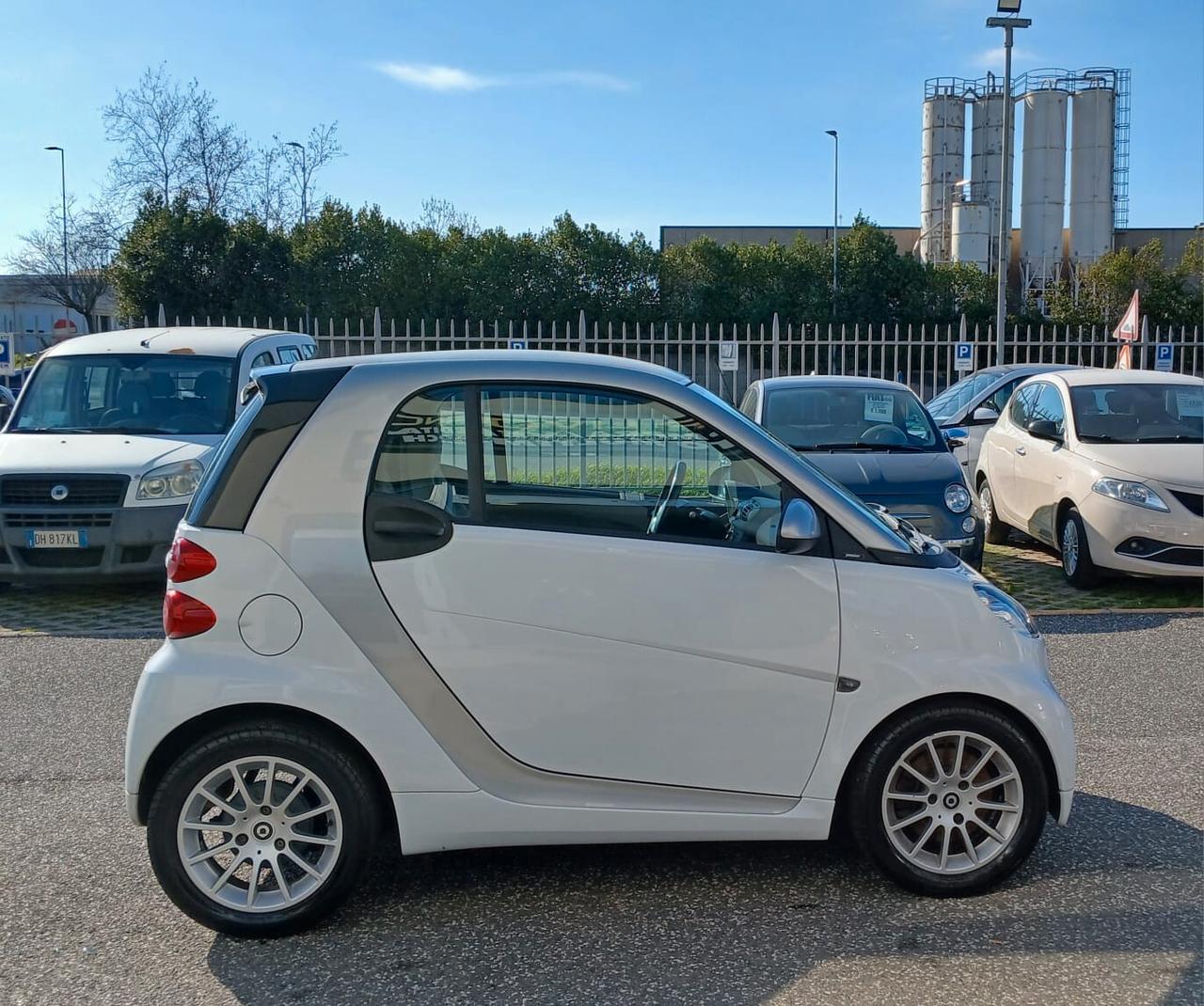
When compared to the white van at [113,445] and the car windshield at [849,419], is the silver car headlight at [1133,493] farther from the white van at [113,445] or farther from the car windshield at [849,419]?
the white van at [113,445]

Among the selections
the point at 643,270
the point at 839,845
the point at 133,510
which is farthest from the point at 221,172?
the point at 839,845

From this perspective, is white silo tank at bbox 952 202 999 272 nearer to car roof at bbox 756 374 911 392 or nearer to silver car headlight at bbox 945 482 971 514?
car roof at bbox 756 374 911 392

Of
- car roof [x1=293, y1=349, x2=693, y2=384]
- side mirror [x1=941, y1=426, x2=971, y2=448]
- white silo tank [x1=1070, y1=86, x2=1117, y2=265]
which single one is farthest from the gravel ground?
white silo tank [x1=1070, y1=86, x2=1117, y2=265]

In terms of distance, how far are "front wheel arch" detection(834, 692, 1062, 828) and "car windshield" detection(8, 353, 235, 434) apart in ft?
23.7

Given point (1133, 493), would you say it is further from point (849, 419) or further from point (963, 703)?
point (963, 703)

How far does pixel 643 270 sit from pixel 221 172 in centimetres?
1398

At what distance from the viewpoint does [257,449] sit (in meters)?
3.93

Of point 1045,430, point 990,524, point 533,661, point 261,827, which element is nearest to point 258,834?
point 261,827

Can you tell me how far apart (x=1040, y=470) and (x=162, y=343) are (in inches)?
301

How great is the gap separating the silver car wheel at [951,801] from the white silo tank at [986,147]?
53576 millimetres

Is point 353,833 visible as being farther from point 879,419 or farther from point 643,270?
point 643,270

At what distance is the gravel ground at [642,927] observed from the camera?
11.6 feet

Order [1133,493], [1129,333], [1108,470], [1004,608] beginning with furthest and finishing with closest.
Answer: [1129,333], [1108,470], [1133,493], [1004,608]

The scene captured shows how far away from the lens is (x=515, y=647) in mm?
3840
